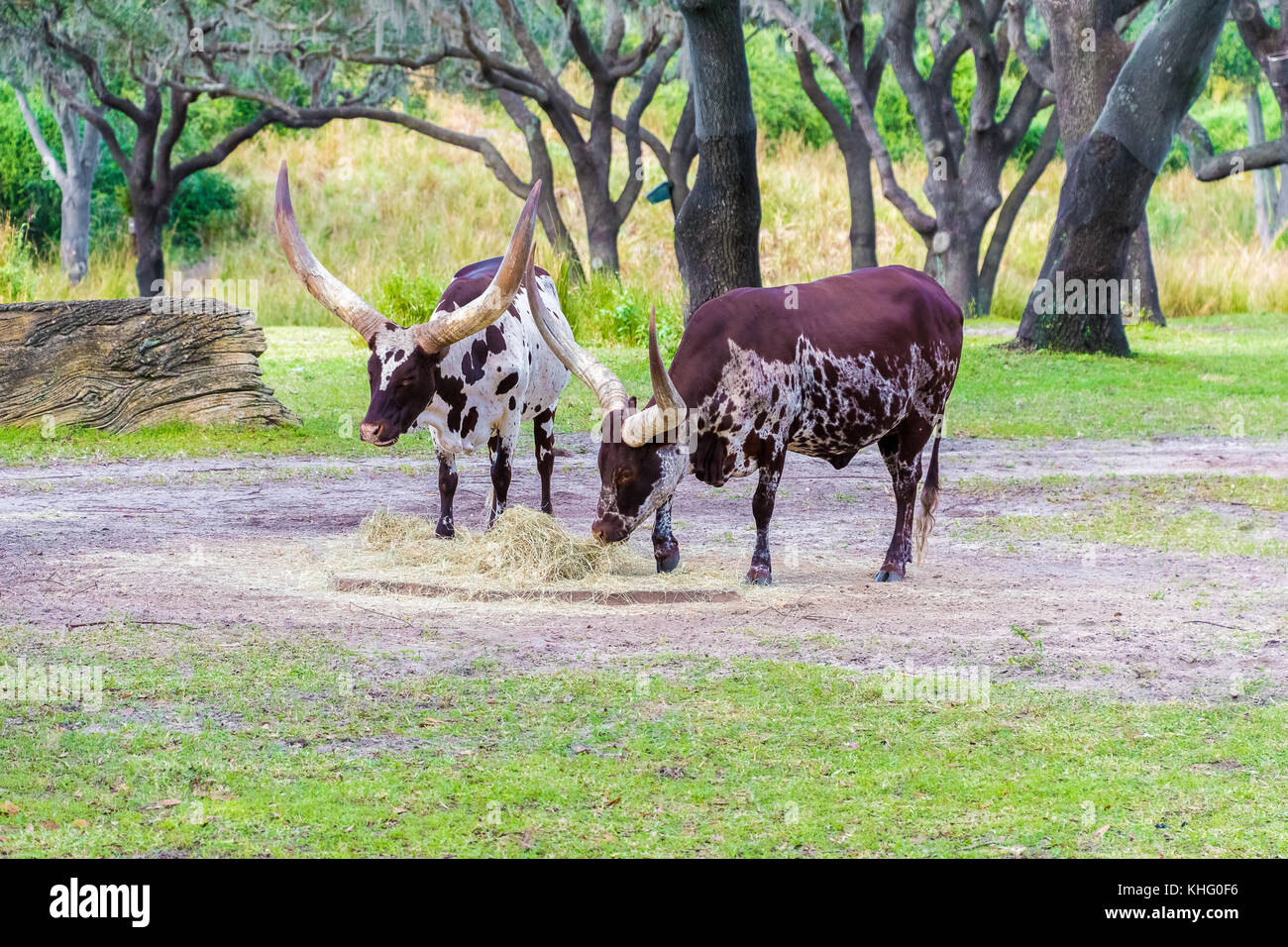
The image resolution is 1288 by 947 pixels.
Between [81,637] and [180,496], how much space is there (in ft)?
14.0

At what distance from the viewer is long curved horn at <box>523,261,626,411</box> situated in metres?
8.21

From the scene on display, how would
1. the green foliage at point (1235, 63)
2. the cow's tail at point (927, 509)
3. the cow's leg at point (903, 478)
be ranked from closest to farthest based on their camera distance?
1. the cow's leg at point (903, 478)
2. the cow's tail at point (927, 509)
3. the green foliage at point (1235, 63)

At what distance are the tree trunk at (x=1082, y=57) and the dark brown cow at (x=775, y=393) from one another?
13364 millimetres

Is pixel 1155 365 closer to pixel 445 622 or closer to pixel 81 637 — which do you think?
pixel 445 622

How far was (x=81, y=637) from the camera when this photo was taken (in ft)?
24.1

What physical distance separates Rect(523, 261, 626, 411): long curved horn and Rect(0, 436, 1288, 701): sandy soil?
99 centimetres

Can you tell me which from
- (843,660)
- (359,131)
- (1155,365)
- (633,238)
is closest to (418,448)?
(843,660)

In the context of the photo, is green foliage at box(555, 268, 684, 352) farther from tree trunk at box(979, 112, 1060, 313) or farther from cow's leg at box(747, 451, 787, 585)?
cow's leg at box(747, 451, 787, 585)

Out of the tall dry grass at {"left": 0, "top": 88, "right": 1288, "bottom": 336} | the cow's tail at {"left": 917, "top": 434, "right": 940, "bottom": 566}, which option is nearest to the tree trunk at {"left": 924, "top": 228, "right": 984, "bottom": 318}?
the tall dry grass at {"left": 0, "top": 88, "right": 1288, "bottom": 336}

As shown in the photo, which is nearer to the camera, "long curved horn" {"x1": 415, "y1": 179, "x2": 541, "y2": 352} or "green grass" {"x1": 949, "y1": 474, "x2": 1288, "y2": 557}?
"long curved horn" {"x1": 415, "y1": 179, "x2": 541, "y2": 352}

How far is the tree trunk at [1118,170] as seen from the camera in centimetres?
1858

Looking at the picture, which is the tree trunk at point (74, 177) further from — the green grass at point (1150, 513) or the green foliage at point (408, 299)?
the green grass at point (1150, 513)

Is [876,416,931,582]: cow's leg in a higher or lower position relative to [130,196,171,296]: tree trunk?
lower

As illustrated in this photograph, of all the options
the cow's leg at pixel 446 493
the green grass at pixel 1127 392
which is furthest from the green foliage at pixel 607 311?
the cow's leg at pixel 446 493
